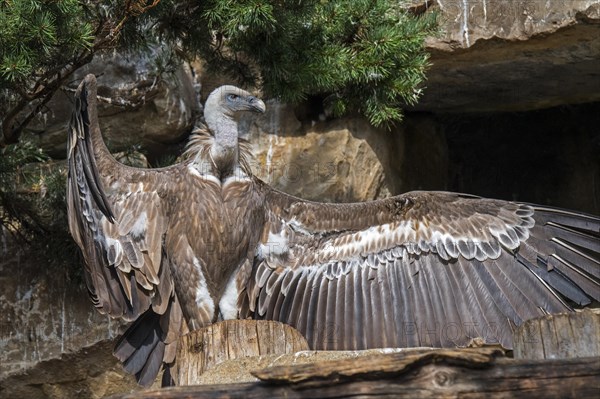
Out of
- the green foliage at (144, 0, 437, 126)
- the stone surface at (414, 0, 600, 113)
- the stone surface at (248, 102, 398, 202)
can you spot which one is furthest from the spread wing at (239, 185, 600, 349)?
the stone surface at (414, 0, 600, 113)

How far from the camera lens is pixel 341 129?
7594 mm

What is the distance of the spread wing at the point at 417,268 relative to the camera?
19.8ft

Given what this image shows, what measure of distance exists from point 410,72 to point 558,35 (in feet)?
3.79

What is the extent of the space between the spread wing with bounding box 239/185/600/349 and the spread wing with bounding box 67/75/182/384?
54cm

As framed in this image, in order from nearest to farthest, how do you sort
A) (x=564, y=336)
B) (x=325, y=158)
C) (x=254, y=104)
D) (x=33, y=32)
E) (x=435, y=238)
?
(x=564, y=336), (x=33, y=32), (x=435, y=238), (x=254, y=104), (x=325, y=158)

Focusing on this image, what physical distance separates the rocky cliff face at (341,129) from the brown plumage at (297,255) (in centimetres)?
115

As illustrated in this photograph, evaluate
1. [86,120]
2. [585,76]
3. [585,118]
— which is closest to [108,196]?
[86,120]

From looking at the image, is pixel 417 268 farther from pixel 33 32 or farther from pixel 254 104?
pixel 33 32

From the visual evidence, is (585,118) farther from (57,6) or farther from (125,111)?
(57,6)

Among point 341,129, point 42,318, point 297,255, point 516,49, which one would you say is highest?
point 516,49

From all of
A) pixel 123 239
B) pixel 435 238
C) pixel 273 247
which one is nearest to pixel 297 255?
pixel 273 247

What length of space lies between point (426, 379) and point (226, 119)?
322 cm

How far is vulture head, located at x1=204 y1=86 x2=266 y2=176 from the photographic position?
6262mm

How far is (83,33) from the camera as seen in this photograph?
18.2 ft
